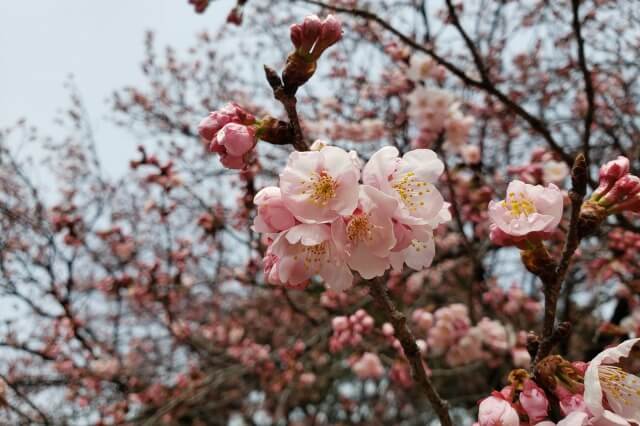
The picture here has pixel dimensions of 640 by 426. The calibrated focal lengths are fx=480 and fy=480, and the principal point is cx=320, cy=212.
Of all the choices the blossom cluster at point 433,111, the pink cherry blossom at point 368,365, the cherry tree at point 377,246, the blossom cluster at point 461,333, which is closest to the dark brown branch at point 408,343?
the cherry tree at point 377,246

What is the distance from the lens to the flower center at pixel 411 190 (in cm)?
118

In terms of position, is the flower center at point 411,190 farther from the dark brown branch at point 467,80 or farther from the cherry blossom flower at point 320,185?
the dark brown branch at point 467,80

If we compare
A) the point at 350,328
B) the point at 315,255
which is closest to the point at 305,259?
the point at 315,255

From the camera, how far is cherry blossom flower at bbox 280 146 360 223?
1038 millimetres

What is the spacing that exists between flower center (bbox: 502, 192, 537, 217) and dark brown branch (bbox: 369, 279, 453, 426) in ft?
1.22

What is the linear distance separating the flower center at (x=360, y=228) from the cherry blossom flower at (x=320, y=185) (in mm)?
39

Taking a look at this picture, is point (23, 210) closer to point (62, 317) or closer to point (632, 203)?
point (62, 317)

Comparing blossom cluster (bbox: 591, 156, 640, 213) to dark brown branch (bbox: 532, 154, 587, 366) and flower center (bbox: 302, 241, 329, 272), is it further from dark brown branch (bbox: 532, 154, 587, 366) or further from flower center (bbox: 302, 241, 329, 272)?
flower center (bbox: 302, 241, 329, 272)

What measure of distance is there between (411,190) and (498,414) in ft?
1.79

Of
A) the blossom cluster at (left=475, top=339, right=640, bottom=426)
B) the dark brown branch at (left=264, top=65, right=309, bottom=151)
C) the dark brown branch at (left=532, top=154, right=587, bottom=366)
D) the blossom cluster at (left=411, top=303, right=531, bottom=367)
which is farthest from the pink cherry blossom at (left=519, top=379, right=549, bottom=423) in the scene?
the blossom cluster at (left=411, top=303, right=531, bottom=367)

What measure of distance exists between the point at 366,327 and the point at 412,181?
2000 mm

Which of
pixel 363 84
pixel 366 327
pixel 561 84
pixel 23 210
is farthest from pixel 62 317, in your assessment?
pixel 561 84

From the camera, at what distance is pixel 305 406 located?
7.19m

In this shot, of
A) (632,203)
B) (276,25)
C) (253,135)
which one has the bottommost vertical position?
(632,203)
